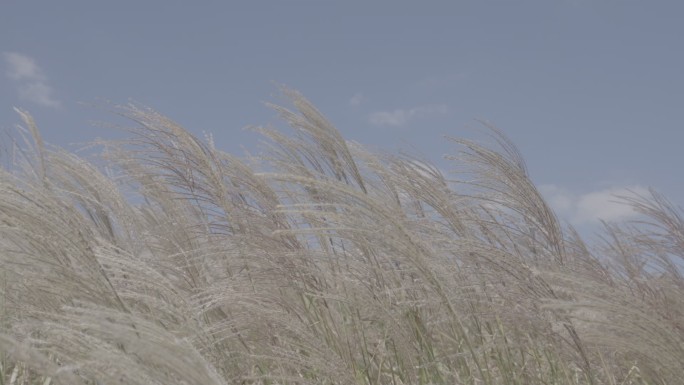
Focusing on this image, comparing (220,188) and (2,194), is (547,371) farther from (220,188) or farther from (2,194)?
(2,194)

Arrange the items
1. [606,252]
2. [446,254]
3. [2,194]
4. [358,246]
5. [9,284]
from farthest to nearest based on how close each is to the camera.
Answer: [606,252]
[9,284]
[358,246]
[446,254]
[2,194]

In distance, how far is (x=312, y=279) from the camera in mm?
2850

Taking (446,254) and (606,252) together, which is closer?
(446,254)

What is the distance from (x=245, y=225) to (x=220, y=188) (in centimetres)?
25

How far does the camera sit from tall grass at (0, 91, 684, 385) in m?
1.96

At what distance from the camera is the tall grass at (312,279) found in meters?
1.96

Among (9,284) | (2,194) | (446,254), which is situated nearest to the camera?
(2,194)

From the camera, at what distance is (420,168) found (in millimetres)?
3311

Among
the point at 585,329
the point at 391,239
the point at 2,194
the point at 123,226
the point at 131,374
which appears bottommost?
the point at 131,374

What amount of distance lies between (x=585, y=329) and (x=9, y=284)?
2323mm

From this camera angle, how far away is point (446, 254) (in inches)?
104

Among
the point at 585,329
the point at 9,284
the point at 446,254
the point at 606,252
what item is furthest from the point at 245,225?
the point at 606,252

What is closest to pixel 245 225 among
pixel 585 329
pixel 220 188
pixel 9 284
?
pixel 220 188

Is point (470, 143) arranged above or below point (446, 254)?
above
